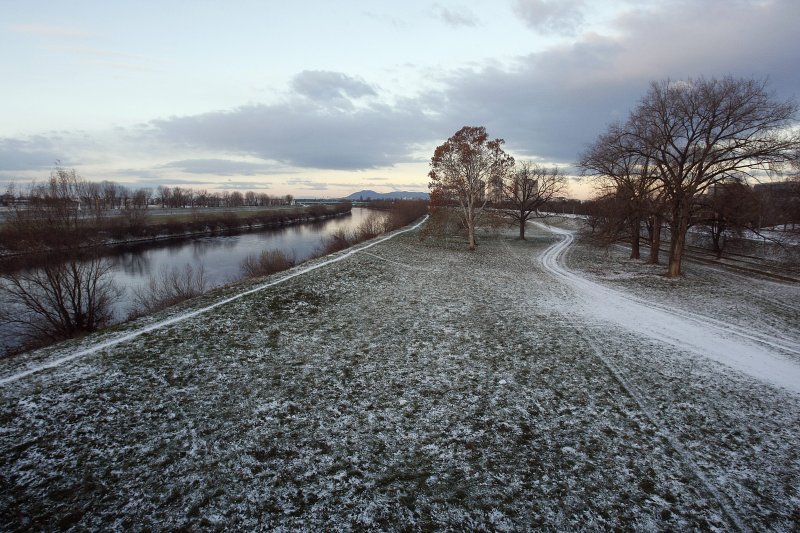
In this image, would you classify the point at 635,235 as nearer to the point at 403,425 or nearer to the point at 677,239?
the point at 677,239

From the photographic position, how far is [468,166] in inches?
1179

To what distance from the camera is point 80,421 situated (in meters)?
6.33

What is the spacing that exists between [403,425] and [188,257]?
141 feet

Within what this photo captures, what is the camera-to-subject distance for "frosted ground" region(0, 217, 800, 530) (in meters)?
4.90

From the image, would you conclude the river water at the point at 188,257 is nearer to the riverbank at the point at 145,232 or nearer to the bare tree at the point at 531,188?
the riverbank at the point at 145,232

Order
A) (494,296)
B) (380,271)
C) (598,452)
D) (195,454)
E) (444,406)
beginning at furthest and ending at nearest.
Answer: (380,271) < (494,296) < (444,406) < (598,452) < (195,454)

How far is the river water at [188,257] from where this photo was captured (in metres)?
26.7

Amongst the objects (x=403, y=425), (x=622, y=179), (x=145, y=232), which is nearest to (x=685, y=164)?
(x=622, y=179)

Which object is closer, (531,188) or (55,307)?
(55,307)

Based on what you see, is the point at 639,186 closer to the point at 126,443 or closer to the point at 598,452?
the point at 598,452

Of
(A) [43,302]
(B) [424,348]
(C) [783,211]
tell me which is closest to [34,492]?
(B) [424,348]

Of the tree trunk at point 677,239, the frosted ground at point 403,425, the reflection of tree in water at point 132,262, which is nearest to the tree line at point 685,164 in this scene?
the tree trunk at point 677,239

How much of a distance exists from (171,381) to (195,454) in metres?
2.82

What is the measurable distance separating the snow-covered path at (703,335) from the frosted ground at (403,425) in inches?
4.5
